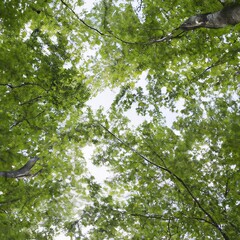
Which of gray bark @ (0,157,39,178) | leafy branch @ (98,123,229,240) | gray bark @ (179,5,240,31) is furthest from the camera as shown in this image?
gray bark @ (0,157,39,178)

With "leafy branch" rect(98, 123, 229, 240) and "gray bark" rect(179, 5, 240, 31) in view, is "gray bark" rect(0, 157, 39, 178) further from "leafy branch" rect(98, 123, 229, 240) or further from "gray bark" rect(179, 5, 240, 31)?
"gray bark" rect(179, 5, 240, 31)

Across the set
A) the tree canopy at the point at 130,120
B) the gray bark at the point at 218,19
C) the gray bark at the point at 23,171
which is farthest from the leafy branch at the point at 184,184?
the gray bark at the point at 218,19

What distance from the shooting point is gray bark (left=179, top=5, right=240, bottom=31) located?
3.26 metres

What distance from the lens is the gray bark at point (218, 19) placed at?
10.7ft

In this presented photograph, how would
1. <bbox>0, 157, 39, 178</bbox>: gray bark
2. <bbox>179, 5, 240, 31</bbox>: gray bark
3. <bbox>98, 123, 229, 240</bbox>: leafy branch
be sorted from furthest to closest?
<bbox>0, 157, 39, 178</bbox>: gray bark
<bbox>98, 123, 229, 240</bbox>: leafy branch
<bbox>179, 5, 240, 31</bbox>: gray bark

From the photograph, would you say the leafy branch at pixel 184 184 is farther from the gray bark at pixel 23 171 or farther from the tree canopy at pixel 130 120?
the gray bark at pixel 23 171

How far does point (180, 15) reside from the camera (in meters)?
4.61

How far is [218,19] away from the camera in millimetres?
3473

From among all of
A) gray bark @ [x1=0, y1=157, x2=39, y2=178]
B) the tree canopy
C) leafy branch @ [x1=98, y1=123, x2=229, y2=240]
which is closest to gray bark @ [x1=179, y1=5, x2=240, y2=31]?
the tree canopy

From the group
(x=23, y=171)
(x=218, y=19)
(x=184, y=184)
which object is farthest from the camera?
(x=23, y=171)

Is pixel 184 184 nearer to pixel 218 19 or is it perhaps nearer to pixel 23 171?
pixel 218 19

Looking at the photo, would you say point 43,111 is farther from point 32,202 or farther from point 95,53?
point 95,53

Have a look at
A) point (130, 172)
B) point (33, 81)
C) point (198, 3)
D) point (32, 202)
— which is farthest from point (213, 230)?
point (33, 81)

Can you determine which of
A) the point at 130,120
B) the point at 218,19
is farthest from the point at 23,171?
the point at 218,19
